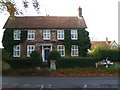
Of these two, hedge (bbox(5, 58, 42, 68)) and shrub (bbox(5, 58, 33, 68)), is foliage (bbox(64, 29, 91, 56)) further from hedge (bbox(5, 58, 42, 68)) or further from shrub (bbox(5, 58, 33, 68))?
shrub (bbox(5, 58, 33, 68))

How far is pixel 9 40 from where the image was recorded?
58.6 metres

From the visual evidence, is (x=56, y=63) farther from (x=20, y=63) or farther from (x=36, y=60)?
(x=20, y=63)

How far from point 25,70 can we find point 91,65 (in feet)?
33.1

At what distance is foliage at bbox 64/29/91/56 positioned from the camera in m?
57.8

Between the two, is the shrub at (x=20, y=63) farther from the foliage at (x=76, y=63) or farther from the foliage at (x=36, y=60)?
the foliage at (x=76, y=63)

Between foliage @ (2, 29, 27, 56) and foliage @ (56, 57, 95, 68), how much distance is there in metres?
11.7

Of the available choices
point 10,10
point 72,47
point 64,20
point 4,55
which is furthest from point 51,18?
point 10,10

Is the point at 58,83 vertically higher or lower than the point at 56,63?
higher

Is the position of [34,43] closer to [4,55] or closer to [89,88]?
[4,55]

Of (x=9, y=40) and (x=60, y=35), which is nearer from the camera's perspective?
(x=9, y=40)

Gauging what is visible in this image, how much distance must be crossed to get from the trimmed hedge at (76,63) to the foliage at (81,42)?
7.39 meters

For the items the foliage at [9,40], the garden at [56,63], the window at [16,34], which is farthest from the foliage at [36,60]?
the window at [16,34]

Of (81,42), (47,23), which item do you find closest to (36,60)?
(81,42)

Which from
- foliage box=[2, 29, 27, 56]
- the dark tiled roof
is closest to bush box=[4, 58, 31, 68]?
foliage box=[2, 29, 27, 56]
